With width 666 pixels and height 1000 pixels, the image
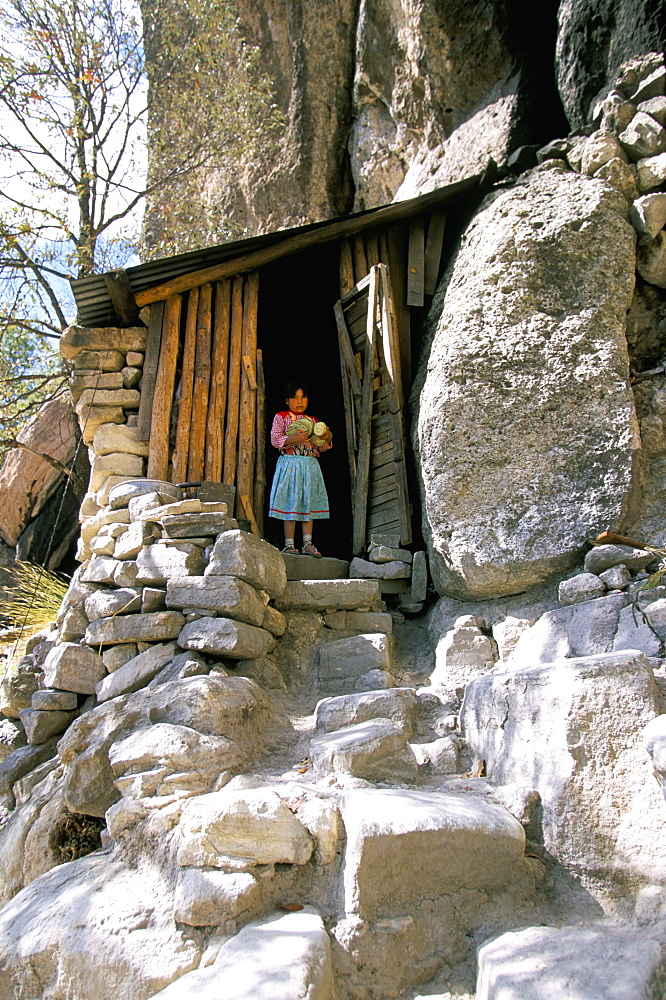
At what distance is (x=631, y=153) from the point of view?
569 centimetres

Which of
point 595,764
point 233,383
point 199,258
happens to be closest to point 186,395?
point 233,383

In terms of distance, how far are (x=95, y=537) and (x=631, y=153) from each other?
4819 millimetres

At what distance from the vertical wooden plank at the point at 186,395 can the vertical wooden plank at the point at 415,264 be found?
187cm

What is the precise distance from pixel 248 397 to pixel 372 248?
1.90m

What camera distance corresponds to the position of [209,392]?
6.49 meters

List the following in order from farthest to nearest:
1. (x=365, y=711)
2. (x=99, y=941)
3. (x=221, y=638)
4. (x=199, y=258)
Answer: (x=199, y=258), (x=221, y=638), (x=365, y=711), (x=99, y=941)

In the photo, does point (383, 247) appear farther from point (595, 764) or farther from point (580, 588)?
point (595, 764)

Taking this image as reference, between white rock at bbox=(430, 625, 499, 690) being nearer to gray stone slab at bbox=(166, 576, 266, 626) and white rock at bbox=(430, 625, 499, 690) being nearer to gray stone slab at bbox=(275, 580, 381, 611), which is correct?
gray stone slab at bbox=(275, 580, 381, 611)

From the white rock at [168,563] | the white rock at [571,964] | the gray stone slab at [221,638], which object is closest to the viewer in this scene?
the white rock at [571,964]

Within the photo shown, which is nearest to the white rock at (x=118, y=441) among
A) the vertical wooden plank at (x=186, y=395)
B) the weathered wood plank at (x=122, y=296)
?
the vertical wooden plank at (x=186, y=395)

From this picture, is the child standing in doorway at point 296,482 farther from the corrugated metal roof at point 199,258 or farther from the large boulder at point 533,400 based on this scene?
the corrugated metal roof at point 199,258

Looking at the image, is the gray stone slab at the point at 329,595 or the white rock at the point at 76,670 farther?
the gray stone slab at the point at 329,595

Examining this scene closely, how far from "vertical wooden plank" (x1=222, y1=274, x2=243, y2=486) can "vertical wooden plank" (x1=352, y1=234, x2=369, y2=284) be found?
1081mm

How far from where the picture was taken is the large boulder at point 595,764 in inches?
113
